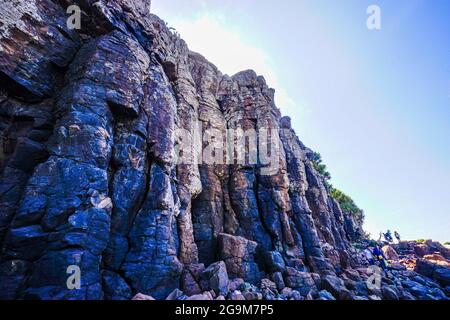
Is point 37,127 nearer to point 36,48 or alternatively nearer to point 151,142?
point 36,48

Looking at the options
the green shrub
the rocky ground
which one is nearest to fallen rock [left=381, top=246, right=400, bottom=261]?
the rocky ground

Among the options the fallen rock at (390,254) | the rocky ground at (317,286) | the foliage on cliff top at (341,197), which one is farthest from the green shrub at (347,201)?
the rocky ground at (317,286)

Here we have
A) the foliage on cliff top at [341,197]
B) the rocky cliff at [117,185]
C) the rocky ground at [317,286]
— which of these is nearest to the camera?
the rocky cliff at [117,185]

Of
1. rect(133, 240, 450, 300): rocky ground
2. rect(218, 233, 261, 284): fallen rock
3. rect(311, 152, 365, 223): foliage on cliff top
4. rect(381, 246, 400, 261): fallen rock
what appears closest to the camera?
rect(133, 240, 450, 300): rocky ground

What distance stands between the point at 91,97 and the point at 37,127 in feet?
12.5

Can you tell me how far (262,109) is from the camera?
31062mm

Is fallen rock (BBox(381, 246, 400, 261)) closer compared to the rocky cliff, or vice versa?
the rocky cliff

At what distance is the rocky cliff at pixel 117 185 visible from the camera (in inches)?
398

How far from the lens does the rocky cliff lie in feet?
33.2

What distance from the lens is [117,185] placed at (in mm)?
13609

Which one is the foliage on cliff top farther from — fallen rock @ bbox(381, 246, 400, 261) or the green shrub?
fallen rock @ bbox(381, 246, 400, 261)

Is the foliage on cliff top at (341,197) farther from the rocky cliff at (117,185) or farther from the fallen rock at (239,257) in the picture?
the fallen rock at (239,257)
